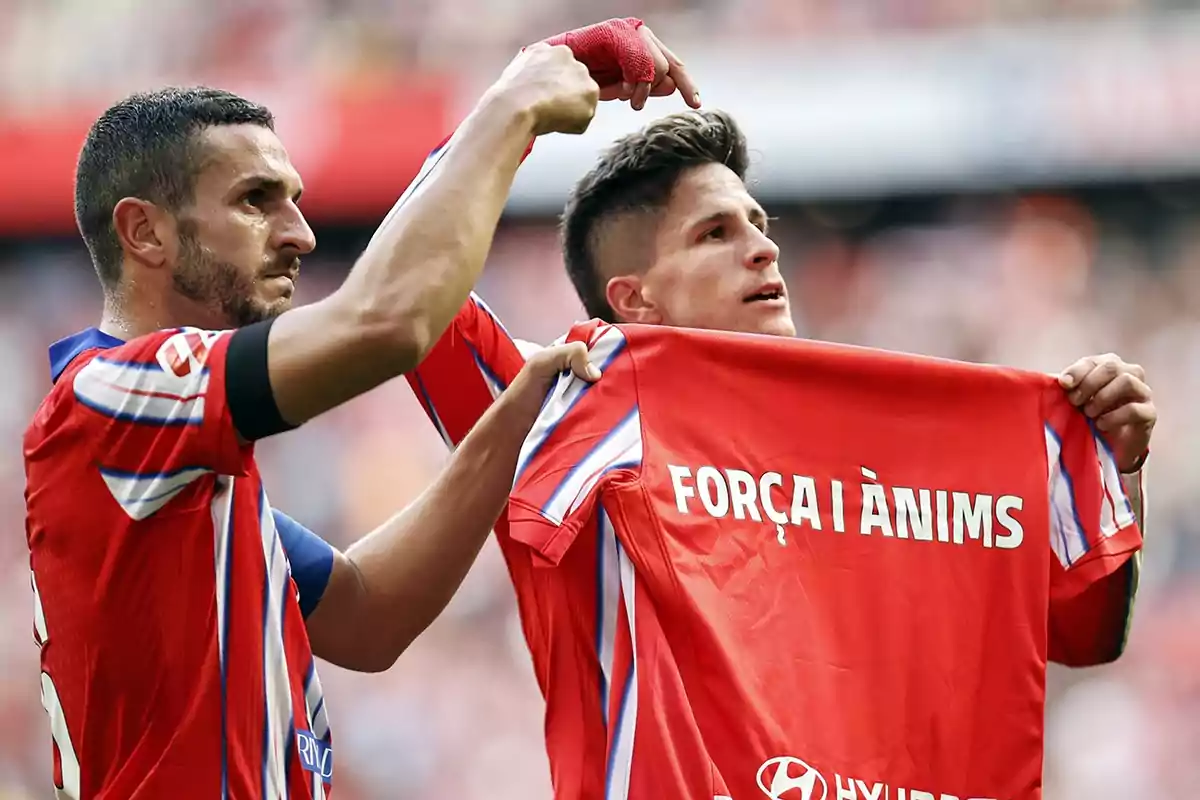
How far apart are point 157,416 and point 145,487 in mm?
101

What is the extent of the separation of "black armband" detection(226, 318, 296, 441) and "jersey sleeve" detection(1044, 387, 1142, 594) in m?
1.17

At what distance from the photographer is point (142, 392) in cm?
218

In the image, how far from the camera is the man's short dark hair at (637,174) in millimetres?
3068

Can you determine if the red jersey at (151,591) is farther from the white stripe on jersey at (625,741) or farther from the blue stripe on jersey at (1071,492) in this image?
the blue stripe on jersey at (1071,492)

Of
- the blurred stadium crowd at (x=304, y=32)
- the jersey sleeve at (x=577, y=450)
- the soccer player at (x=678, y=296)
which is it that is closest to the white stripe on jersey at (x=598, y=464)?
the jersey sleeve at (x=577, y=450)

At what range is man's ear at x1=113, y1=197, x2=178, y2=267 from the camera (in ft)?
8.18

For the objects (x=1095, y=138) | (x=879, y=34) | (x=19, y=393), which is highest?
(x=879, y=34)

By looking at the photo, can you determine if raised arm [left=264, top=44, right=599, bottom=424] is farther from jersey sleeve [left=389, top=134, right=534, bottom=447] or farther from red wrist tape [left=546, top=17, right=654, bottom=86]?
jersey sleeve [left=389, top=134, right=534, bottom=447]

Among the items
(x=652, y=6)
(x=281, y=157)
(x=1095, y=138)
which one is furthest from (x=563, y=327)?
(x=281, y=157)

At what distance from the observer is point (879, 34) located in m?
8.38

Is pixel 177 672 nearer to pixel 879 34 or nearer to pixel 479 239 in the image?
pixel 479 239

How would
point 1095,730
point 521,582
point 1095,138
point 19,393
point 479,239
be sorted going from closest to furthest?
point 479,239 → point 521,582 → point 1095,730 → point 1095,138 → point 19,393

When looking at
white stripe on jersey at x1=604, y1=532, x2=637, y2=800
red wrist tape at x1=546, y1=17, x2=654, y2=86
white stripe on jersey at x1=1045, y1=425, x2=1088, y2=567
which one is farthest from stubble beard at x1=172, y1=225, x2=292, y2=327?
white stripe on jersey at x1=1045, y1=425, x2=1088, y2=567

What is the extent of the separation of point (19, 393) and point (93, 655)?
22.3ft
